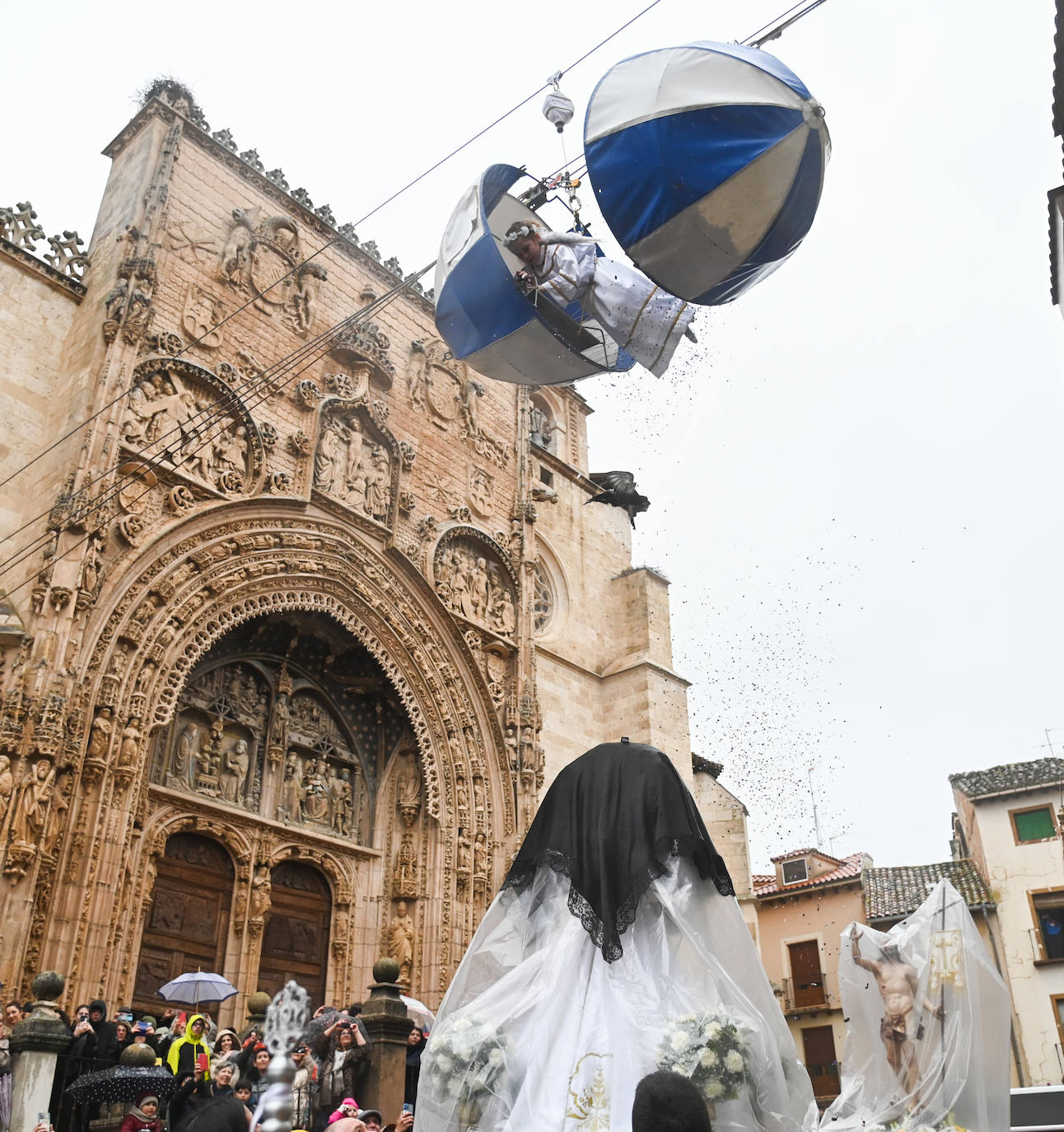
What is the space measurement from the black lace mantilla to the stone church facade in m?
6.37

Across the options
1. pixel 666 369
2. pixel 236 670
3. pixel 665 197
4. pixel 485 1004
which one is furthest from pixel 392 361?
pixel 485 1004

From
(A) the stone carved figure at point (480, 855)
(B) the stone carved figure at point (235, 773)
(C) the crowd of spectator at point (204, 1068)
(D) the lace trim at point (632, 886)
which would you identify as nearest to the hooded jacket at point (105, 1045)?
(C) the crowd of spectator at point (204, 1068)

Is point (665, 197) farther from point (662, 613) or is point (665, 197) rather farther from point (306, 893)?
point (662, 613)

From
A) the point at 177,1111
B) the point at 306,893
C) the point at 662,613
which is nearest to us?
the point at 177,1111

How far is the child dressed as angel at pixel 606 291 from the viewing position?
6301 mm

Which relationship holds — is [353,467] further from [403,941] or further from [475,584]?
[403,941]

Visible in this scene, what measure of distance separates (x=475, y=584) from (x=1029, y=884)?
14.7 m

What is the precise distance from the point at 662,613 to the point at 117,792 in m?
11.8

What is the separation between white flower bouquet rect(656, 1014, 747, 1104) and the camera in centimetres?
343

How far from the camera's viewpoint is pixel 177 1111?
6.88 metres

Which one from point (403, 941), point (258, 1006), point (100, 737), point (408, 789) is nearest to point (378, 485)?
point (408, 789)

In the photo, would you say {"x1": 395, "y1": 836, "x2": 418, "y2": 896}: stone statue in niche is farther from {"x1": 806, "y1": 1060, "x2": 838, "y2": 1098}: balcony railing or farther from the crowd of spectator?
{"x1": 806, "y1": 1060, "x2": 838, "y2": 1098}: balcony railing

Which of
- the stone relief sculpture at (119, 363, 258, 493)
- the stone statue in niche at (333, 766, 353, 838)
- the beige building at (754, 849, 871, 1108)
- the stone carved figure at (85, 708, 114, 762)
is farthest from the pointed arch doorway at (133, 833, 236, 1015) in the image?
the beige building at (754, 849, 871, 1108)

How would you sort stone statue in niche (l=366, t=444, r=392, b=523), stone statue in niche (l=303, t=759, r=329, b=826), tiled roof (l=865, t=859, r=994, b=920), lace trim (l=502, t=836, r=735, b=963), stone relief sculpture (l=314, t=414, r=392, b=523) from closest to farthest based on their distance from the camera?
1. lace trim (l=502, t=836, r=735, b=963)
2. stone statue in niche (l=303, t=759, r=329, b=826)
3. stone relief sculpture (l=314, t=414, r=392, b=523)
4. stone statue in niche (l=366, t=444, r=392, b=523)
5. tiled roof (l=865, t=859, r=994, b=920)
